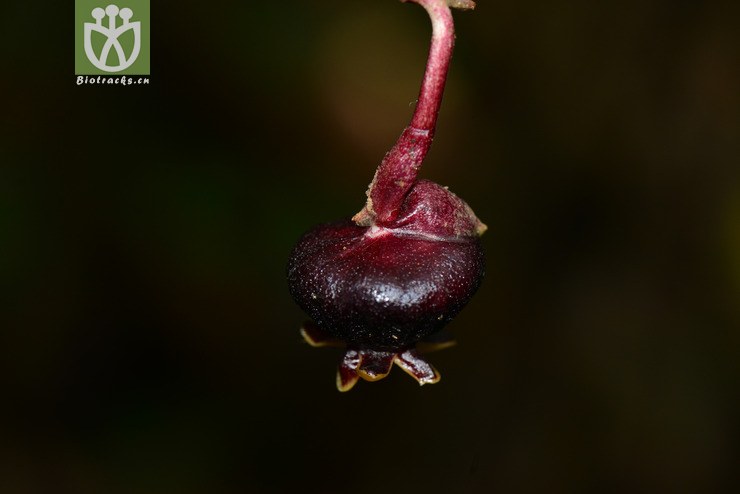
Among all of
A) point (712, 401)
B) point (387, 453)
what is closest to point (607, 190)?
point (712, 401)

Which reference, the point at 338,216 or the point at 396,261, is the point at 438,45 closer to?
the point at 396,261

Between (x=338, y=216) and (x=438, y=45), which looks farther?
(x=338, y=216)

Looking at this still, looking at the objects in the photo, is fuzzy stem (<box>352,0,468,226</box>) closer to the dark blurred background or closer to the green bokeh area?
the green bokeh area

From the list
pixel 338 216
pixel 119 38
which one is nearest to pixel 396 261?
pixel 119 38

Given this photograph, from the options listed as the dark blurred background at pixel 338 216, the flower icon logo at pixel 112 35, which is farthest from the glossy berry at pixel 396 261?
the dark blurred background at pixel 338 216

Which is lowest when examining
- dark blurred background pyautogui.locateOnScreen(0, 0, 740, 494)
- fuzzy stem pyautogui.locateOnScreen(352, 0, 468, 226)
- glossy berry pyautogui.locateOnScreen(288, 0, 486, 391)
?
dark blurred background pyautogui.locateOnScreen(0, 0, 740, 494)

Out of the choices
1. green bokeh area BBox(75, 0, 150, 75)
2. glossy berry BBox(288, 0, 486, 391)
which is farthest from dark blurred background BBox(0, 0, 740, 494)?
glossy berry BBox(288, 0, 486, 391)

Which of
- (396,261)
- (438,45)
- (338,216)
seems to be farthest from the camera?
(338,216)

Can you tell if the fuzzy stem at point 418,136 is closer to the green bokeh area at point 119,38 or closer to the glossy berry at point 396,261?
the glossy berry at point 396,261
